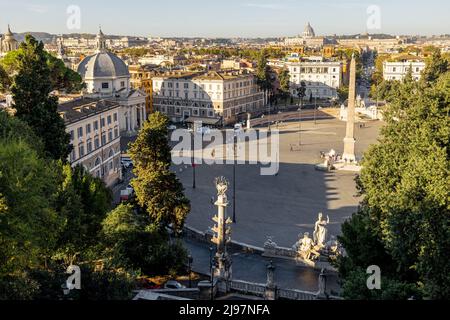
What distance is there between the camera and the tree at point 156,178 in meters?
29.0

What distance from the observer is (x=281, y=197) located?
140ft

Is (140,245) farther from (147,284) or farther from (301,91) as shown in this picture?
(301,91)

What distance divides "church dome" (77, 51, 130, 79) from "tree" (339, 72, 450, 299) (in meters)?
54.1

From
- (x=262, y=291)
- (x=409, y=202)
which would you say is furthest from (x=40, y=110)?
(x=409, y=202)

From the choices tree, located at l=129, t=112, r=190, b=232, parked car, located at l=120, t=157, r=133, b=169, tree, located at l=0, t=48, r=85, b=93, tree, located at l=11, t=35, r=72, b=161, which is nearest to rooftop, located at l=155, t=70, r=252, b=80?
tree, located at l=0, t=48, r=85, b=93

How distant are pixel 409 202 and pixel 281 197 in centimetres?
2366

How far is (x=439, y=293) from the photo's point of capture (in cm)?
1666

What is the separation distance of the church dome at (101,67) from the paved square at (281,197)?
87.4 feet

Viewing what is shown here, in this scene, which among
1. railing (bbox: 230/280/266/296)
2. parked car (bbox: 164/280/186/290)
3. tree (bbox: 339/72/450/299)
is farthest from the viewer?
railing (bbox: 230/280/266/296)

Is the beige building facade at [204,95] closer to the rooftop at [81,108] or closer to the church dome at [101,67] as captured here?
the church dome at [101,67]

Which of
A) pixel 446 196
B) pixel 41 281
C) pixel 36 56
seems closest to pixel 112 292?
pixel 41 281

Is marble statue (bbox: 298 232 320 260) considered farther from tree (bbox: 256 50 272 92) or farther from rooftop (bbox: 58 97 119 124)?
tree (bbox: 256 50 272 92)

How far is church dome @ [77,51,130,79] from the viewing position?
240 ft
